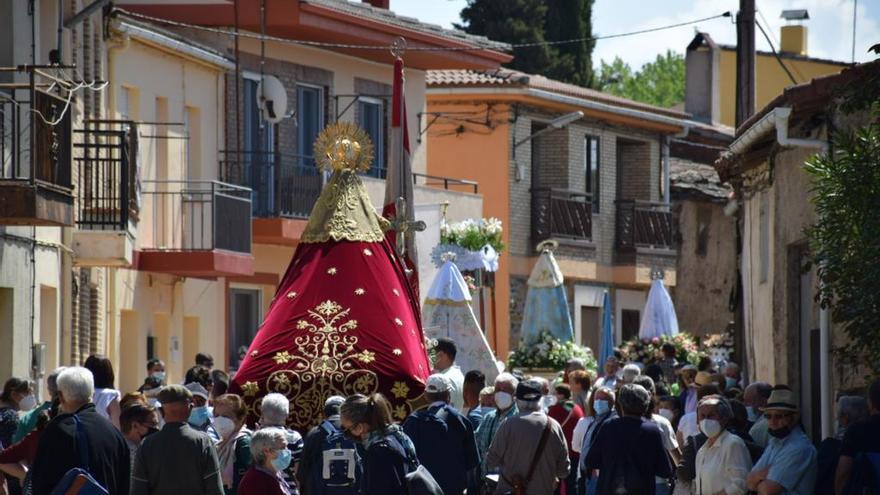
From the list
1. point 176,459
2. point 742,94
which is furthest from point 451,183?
point 176,459

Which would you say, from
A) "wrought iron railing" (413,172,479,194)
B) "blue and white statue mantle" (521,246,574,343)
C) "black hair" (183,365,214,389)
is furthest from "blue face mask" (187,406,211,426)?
"wrought iron railing" (413,172,479,194)

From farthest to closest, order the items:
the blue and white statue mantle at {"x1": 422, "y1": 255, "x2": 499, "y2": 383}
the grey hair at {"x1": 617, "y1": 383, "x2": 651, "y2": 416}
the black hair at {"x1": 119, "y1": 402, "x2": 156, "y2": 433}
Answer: the blue and white statue mantle at {"x1": 422, "y1": 255, "x2": 499, "y2": 383} < the grey hair at {"x1": 617, "y1": 383, "x2": 651, "y2": 416} < the black hair at {"x1": 119, "y1": 402, "x2": 156, "y2": 433}

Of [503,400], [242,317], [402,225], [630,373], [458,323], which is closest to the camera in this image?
[503,400]

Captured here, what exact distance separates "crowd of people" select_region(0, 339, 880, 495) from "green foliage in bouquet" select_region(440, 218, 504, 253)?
14.2 meters

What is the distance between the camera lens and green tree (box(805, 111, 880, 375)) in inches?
584

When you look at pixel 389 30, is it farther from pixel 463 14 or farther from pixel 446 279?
pixel 463 14

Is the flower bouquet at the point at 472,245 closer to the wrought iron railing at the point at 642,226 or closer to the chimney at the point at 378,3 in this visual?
the chimney at the point at 378,3

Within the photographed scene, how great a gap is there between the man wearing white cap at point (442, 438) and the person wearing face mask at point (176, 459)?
8.98 feet

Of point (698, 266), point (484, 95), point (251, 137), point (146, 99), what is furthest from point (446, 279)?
point (698, 266)

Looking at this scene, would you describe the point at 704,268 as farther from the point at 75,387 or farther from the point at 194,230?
the point at 75,387

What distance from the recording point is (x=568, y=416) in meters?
20.2

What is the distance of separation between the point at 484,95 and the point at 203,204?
43.4 feet

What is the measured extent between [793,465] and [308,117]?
75.2 ft

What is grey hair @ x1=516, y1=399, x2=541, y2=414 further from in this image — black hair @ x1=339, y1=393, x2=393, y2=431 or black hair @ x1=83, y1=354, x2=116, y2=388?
black hair @ x1=83, y1=354, x2=116, y2=388
